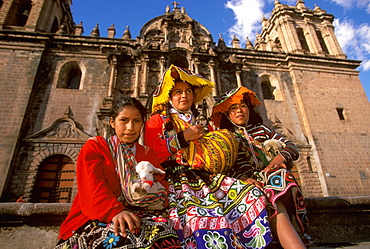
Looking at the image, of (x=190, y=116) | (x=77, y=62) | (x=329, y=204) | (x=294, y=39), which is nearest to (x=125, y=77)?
(x=77, y=62)

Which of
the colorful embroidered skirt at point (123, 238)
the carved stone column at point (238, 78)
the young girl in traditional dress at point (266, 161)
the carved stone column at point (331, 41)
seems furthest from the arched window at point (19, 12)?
the carved stone column at point (331, 41)

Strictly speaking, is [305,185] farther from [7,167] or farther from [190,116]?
[7,167]

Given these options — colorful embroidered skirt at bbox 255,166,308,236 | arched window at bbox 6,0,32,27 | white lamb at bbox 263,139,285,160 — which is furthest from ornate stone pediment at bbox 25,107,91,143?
colorful embroidered skirt at bbox 255,166,308,236

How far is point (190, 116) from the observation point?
8.27ft

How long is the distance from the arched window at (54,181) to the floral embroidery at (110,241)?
8948 mm

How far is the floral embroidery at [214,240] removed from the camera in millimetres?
1481

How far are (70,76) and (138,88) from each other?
15.5ft

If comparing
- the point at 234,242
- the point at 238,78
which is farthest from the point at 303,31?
the point at 234,242

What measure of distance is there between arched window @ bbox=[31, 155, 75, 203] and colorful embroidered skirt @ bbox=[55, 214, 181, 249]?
8731 millimetres

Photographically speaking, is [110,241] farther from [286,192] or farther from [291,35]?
[291,35]

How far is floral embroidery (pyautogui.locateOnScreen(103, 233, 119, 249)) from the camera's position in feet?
4.34

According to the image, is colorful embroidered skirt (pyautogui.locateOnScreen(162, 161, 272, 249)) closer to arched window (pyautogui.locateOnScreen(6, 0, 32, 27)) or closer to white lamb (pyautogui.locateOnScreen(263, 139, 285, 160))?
white lamb (pyautogui.locateOnScreen(263, 139, 285, 160))

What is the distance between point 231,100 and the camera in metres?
2.81

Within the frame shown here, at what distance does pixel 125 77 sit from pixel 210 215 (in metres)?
11.7
